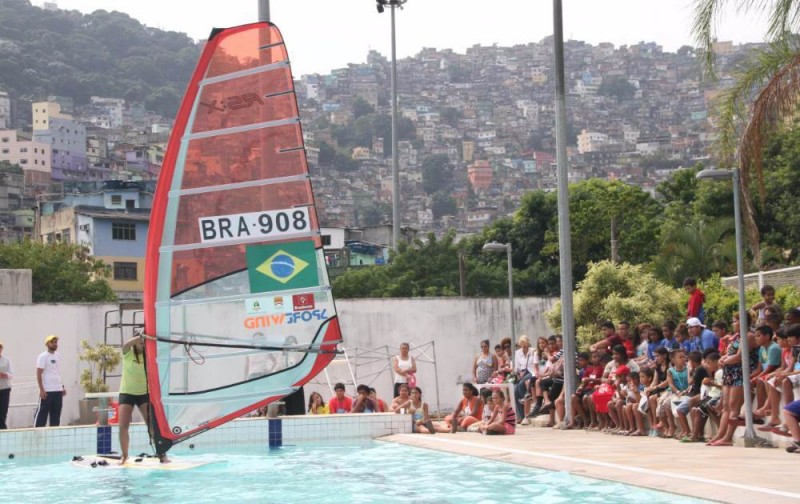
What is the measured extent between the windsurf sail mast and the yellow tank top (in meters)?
2.65

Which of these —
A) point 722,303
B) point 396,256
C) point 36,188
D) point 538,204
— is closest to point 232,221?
point 722,303

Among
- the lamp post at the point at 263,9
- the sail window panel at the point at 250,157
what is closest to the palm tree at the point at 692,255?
the lamp post at the point at 263,9

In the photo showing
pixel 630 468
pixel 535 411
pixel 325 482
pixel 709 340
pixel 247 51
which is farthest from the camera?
pixel 535 411

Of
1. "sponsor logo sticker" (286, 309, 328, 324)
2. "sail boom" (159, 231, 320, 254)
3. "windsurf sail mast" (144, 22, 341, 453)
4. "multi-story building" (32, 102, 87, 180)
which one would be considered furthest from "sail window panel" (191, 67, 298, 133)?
"multi-story building" (32, 102, 87, 180)

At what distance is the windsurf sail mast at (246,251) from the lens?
33.1 feet

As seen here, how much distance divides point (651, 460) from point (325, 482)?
3.38m

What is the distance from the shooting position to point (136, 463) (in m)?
13.0

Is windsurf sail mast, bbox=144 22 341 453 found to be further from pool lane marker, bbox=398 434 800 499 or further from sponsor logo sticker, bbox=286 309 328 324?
pool lane marker, bbox=398 434 800 499

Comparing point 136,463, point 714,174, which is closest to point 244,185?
point 136,463

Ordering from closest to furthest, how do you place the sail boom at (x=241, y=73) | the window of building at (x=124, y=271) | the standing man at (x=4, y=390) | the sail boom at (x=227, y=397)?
1. the sail boom at (x=241, y=73)
2. the sail boom at (x=227, y=397)
3. the standing man at (x=4, y=390)
4. the window of building at (x=124, y=271)

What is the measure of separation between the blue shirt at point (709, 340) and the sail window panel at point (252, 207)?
7096mm

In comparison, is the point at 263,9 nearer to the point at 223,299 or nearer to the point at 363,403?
the point at 223,299

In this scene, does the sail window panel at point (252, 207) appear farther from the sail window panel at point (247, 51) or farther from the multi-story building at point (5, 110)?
the multi-story building at point (5, 110)

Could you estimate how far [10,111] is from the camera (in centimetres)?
18388
